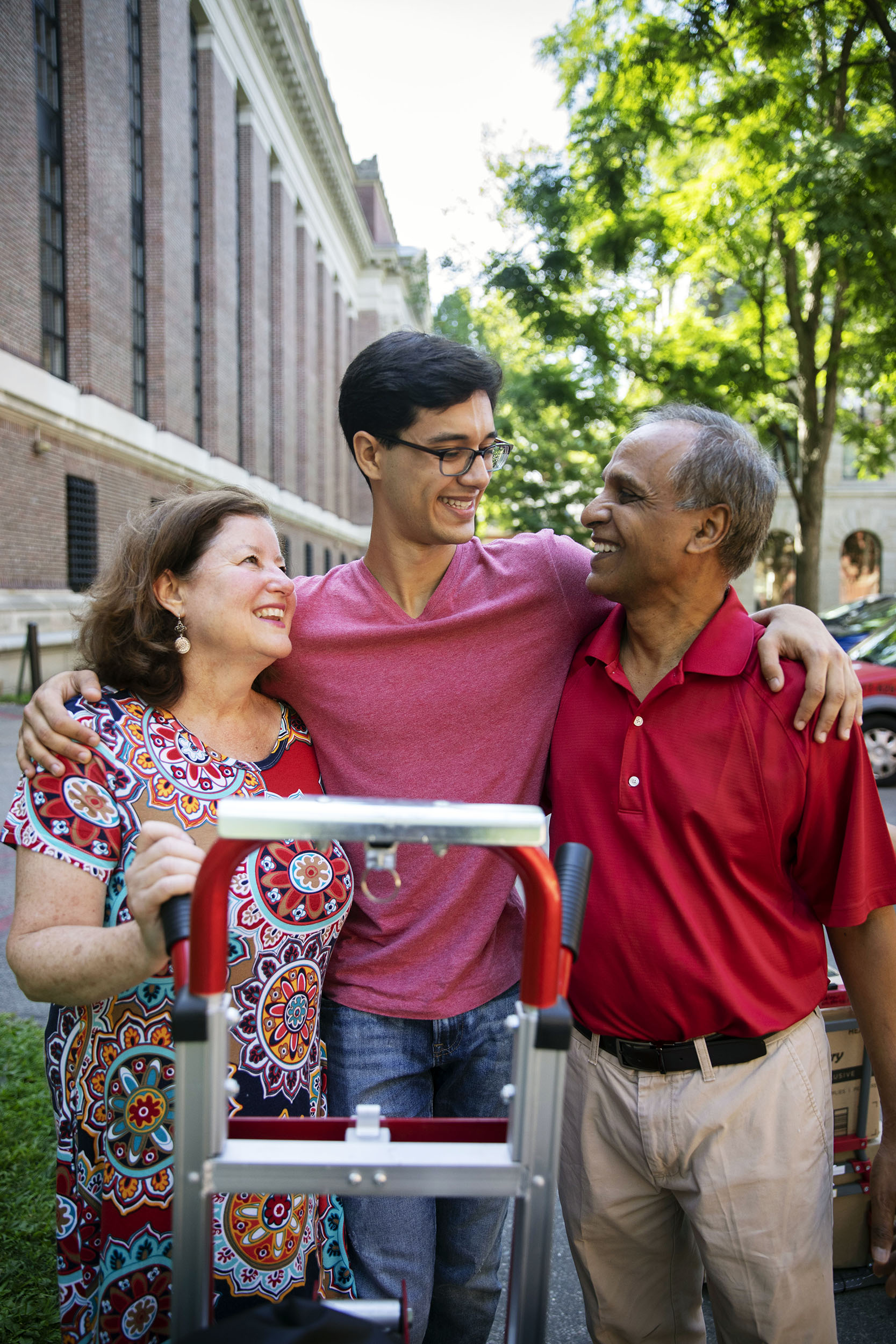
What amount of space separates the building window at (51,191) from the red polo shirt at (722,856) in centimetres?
1488

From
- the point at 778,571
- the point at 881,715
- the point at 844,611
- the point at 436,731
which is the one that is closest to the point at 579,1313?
the point at 436,731

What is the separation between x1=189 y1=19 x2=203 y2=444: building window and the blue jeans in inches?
831

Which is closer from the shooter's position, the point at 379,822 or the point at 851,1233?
the point at 379,822

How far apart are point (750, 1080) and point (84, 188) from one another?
1690cm

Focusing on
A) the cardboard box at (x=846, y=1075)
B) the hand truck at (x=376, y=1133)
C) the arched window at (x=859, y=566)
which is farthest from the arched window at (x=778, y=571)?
the hand truck at (x=376, y=1133)

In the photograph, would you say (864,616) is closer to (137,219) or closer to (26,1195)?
(26,1195)

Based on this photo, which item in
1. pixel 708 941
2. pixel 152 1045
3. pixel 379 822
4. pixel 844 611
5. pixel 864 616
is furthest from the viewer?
pixel 844 611

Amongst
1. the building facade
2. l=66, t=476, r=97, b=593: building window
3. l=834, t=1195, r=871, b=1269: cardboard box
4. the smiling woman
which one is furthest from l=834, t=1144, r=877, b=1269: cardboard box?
the building facade

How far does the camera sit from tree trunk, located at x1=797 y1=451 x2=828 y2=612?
13.2m

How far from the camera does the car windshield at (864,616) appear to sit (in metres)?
11.5

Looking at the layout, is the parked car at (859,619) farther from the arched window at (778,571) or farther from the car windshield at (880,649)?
the arched window at (778,571)

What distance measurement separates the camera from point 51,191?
15.2m

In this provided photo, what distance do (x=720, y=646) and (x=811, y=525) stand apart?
12.3m

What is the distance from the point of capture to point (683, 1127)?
193 centimetres
